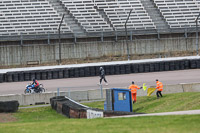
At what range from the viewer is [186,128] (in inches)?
459

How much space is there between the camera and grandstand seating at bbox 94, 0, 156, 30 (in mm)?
45281

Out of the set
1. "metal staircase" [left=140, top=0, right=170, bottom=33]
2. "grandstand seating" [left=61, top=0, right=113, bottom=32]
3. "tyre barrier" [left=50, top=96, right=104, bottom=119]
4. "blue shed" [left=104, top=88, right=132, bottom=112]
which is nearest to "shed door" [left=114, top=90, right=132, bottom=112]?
"blue shed" [left=104, top=88, right=132, bottom=112]

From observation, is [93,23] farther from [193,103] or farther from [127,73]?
[193,103]

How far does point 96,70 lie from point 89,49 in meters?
5.38

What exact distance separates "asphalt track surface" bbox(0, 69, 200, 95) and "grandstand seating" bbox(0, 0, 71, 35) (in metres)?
8.36

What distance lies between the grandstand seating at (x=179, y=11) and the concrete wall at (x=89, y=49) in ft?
7.92

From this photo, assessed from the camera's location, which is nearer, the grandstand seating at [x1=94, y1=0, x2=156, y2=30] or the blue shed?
the blue shed

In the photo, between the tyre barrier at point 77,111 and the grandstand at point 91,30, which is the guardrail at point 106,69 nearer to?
the grandstand at point 91,30

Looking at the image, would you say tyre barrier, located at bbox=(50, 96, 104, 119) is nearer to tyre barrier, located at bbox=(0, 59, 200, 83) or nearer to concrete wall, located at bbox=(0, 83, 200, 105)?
concrete wall, located at bbox=(0, 83, 200, 105)

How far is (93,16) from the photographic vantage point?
45.6m

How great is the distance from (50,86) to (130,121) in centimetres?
1925

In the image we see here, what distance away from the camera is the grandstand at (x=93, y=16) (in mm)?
43062

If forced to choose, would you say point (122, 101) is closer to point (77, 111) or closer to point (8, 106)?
point (77, 111)

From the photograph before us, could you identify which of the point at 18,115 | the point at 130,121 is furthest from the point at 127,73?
the point at 130,121
